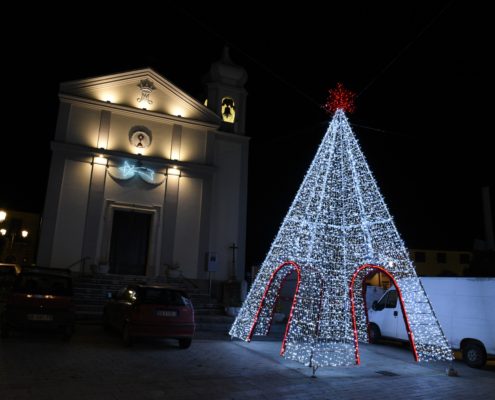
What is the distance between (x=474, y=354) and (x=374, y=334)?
136 inches

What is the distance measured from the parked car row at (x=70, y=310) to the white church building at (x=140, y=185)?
679cm

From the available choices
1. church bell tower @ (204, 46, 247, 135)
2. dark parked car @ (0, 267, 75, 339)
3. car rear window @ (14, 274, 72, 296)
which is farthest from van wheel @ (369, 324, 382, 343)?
church bell tower @ (204, 46, 247, 135)

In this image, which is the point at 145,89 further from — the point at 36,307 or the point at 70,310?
the point at 36,307

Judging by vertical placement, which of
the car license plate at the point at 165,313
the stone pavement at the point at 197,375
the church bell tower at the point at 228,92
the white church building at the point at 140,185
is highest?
the church bell tower at the point at 228,92

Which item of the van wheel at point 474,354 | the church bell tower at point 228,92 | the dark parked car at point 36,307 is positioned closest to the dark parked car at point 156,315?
the dark parked car at point 36,307

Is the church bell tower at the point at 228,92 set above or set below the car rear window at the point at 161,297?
above

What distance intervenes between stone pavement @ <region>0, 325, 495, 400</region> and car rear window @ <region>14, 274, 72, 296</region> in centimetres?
112

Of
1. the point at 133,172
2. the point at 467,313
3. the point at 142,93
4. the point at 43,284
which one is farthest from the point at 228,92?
the point at 467,313

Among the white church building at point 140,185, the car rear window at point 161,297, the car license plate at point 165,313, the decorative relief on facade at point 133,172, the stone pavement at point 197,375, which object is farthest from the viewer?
the decorative relief on facade at point 133,172

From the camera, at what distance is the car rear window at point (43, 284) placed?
9.72 meters

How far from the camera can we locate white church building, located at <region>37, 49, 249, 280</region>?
1706 cm

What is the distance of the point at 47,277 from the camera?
33.7 ft

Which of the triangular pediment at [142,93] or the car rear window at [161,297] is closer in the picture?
the car rear window at [161,297]

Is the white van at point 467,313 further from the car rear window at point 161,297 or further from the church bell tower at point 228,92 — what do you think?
the church bell tower at point 228,92
